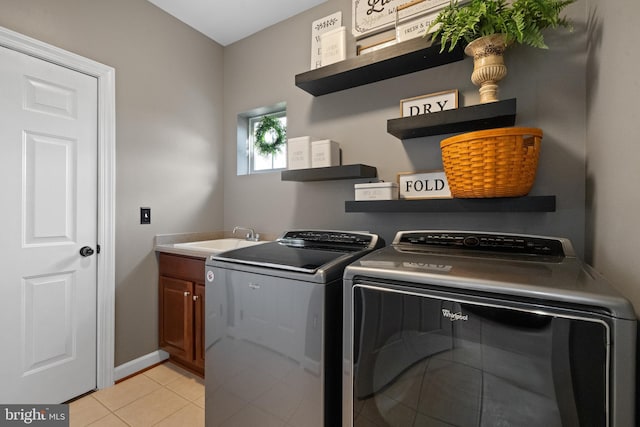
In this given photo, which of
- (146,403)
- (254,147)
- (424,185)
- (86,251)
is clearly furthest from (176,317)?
(424,185)

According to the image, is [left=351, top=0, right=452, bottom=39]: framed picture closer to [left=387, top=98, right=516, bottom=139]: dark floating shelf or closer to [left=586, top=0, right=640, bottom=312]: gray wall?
[left=387, top=98, right=516, bottom=139]: dark floating shelf

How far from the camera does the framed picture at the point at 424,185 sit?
1606 millimetres

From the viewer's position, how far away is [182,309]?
6.68 feet

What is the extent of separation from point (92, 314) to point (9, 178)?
36.3 inches

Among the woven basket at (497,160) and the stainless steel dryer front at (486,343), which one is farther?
the woven basket at (497,160)

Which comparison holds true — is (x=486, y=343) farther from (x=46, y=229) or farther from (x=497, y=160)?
(x=46, y=229)

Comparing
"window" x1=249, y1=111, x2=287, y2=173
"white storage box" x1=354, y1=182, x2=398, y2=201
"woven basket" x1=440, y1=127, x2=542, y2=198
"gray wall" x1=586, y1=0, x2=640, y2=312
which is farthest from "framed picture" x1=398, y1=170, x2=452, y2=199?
"window" x1=249, y1=111, x2=287, y2=173

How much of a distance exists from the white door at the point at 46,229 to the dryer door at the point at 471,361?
5.95 feet

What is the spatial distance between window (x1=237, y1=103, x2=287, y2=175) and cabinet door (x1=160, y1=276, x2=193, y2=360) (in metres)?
1.11

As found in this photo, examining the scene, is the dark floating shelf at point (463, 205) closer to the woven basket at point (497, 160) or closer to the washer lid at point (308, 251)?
the woven basket at point (497, 160)

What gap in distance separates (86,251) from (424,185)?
2.13 metres

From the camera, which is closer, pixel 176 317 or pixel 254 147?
pixel 176 317

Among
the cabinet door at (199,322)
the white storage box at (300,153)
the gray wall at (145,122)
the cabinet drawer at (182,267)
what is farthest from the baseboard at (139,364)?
the white storage box at (300,153)

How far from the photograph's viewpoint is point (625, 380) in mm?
673
